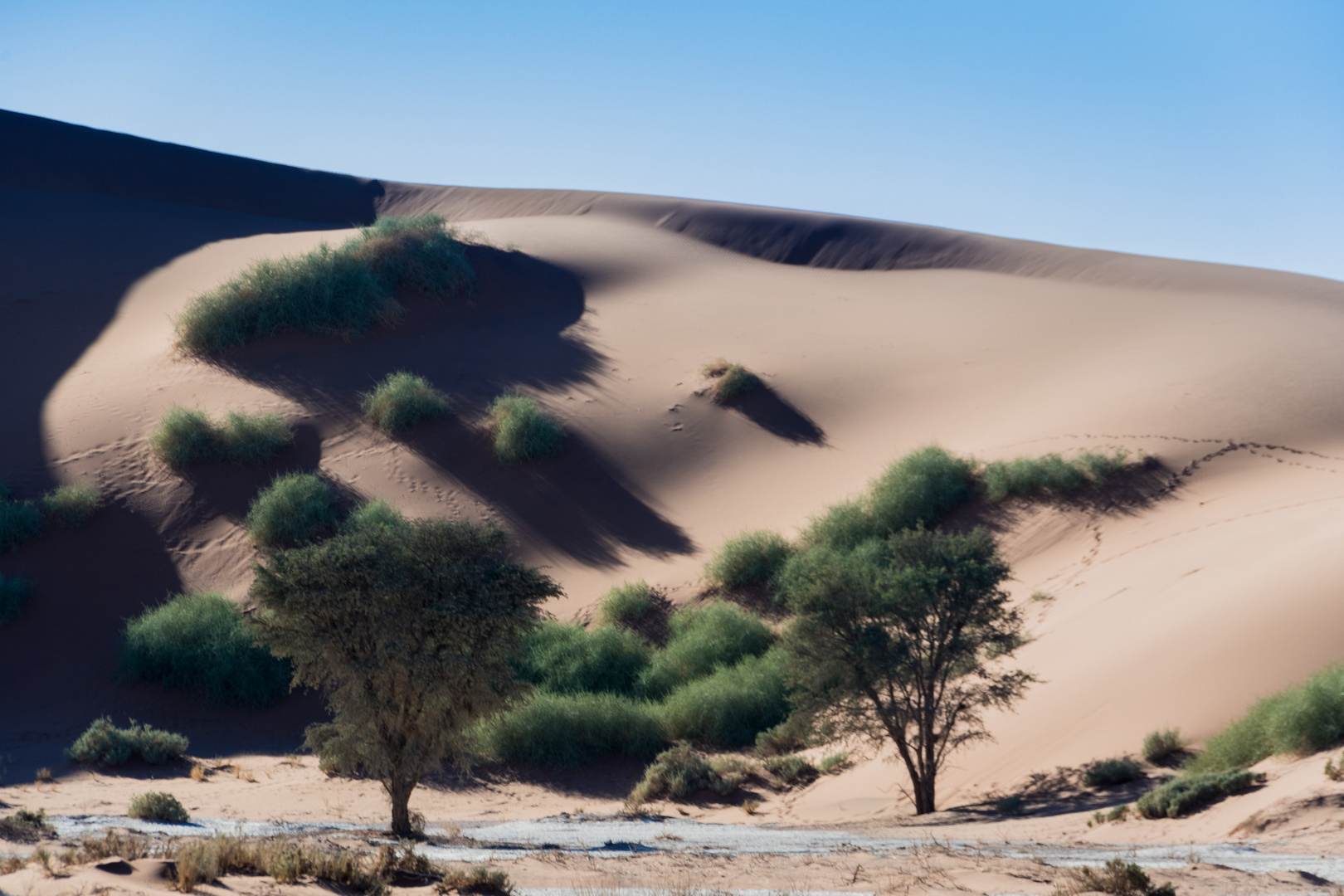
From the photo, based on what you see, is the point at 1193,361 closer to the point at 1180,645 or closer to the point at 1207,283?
the point at 1207,283

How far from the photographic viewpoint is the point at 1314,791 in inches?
308

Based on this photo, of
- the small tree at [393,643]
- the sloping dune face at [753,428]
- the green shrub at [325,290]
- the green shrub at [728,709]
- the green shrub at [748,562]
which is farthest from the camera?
the green shrub at [325,290]

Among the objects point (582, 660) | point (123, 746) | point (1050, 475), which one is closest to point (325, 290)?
point (582, 660)

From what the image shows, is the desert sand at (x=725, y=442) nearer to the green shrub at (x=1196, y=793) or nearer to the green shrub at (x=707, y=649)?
the green shrub at (x=1196, y=793)

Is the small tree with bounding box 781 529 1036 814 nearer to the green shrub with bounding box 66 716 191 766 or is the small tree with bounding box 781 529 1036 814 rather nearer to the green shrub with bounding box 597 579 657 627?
the green shrub with bounding box 597 579 657 627

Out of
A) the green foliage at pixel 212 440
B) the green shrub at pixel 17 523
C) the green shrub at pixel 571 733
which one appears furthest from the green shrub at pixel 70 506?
the green shrub at pixel 571 733

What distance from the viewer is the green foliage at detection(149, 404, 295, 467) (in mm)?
20953

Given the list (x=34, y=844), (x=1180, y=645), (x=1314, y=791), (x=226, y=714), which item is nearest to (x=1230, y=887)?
(x=1314, y=791)

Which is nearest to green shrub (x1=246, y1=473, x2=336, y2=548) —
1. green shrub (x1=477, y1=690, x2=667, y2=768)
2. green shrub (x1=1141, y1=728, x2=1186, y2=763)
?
green shrub (x1=477, y1=690, x2=667, y2=768)

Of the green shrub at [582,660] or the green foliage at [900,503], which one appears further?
the green foliage at [900,503]

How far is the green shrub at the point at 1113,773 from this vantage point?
10.0m

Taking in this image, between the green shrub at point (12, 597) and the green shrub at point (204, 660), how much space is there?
2492mm

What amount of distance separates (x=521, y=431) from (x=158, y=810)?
13.8 metres

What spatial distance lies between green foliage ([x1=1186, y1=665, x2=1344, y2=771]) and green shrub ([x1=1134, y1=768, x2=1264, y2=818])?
40cm
